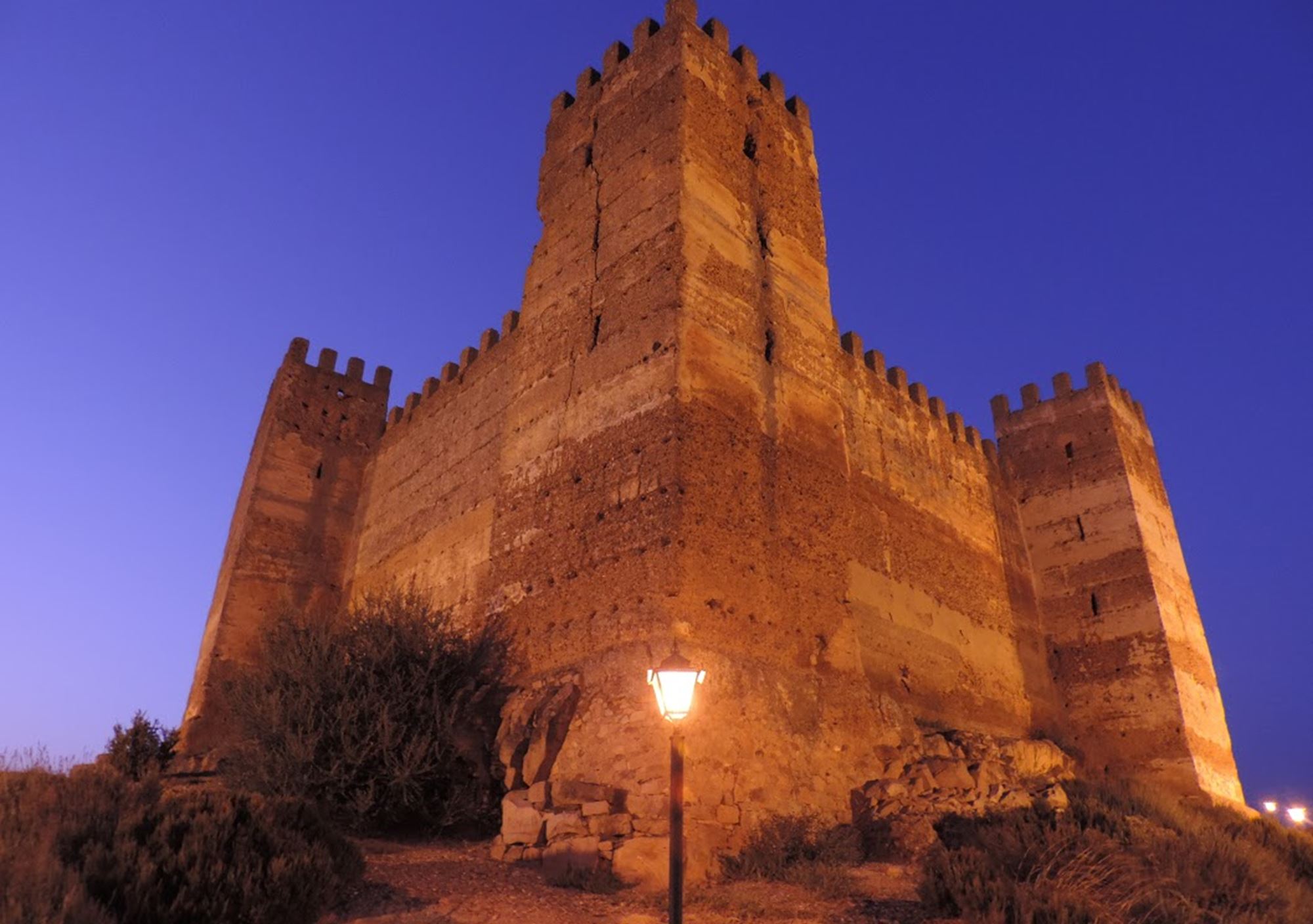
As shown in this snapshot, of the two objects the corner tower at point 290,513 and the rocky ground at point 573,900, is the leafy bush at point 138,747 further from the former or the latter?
the rocky ground at point 573,900

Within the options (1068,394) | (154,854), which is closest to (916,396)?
(1068,394)

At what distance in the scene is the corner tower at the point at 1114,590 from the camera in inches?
655

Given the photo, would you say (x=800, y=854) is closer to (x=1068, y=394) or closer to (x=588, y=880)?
(x=588, y=880)

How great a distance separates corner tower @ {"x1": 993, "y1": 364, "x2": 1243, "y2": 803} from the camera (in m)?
16.6

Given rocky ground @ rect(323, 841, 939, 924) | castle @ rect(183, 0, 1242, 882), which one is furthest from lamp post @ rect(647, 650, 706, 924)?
castle @ rect(183, 0, 1242, 882)

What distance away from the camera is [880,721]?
1135 cm

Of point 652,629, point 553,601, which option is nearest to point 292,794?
point 553,601

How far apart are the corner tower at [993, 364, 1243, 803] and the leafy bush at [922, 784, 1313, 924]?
698 centimetres

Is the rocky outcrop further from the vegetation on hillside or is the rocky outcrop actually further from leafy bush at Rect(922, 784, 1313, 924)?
the vegetation on hillside

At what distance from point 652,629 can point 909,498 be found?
26.2 ft

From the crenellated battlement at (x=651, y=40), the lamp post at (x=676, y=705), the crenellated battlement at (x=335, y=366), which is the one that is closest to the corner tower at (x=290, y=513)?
the crenellated battlement at (x=335, y=366)

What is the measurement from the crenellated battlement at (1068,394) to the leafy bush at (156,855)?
1732cm

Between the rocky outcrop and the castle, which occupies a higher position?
the castle

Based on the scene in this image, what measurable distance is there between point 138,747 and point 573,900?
30.0ft
